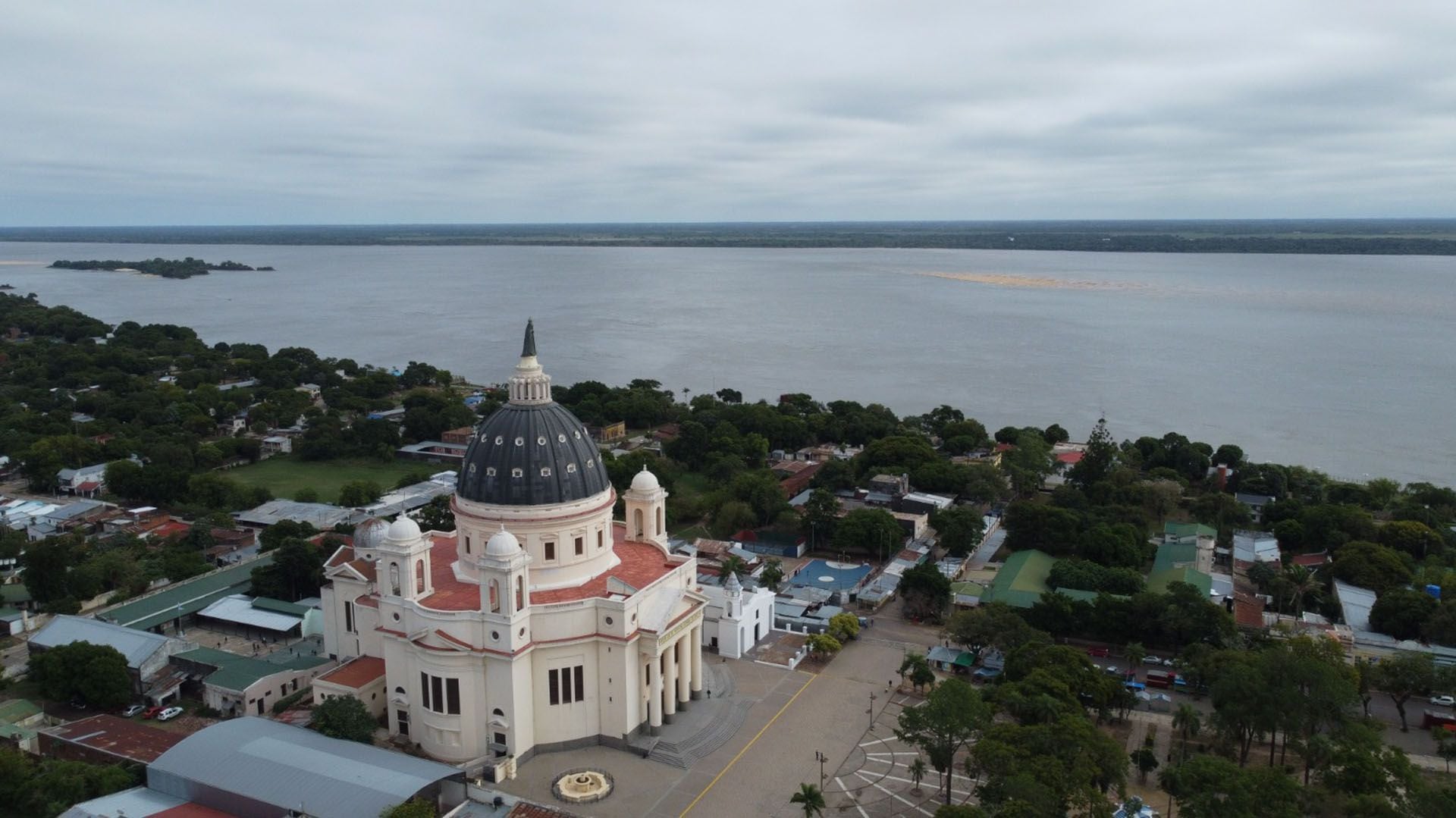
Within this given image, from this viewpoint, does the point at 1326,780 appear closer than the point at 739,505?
Yes

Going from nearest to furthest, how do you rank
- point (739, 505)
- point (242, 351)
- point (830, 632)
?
point (830, 632) → point (739, 505) → point (242, 351)

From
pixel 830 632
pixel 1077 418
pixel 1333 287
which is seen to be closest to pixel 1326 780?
pixel 830 632

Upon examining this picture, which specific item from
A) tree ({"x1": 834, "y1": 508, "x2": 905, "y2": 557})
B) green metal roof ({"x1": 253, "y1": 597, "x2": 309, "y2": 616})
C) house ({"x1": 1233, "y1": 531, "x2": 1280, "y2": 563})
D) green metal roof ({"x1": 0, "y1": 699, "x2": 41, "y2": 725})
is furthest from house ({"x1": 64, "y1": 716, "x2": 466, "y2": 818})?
house ({"x1": 1233, "y1": 531, "x2": 1280, "y2": 563})

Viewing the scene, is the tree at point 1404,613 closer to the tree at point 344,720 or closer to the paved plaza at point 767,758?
the paved plaza at point 767,758

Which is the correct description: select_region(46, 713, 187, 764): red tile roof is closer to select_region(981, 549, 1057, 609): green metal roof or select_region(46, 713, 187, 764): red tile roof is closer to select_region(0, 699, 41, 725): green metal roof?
select_region(0, 699, 41, 725): green metal roof

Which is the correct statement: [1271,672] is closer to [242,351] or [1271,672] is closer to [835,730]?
[835,730]
